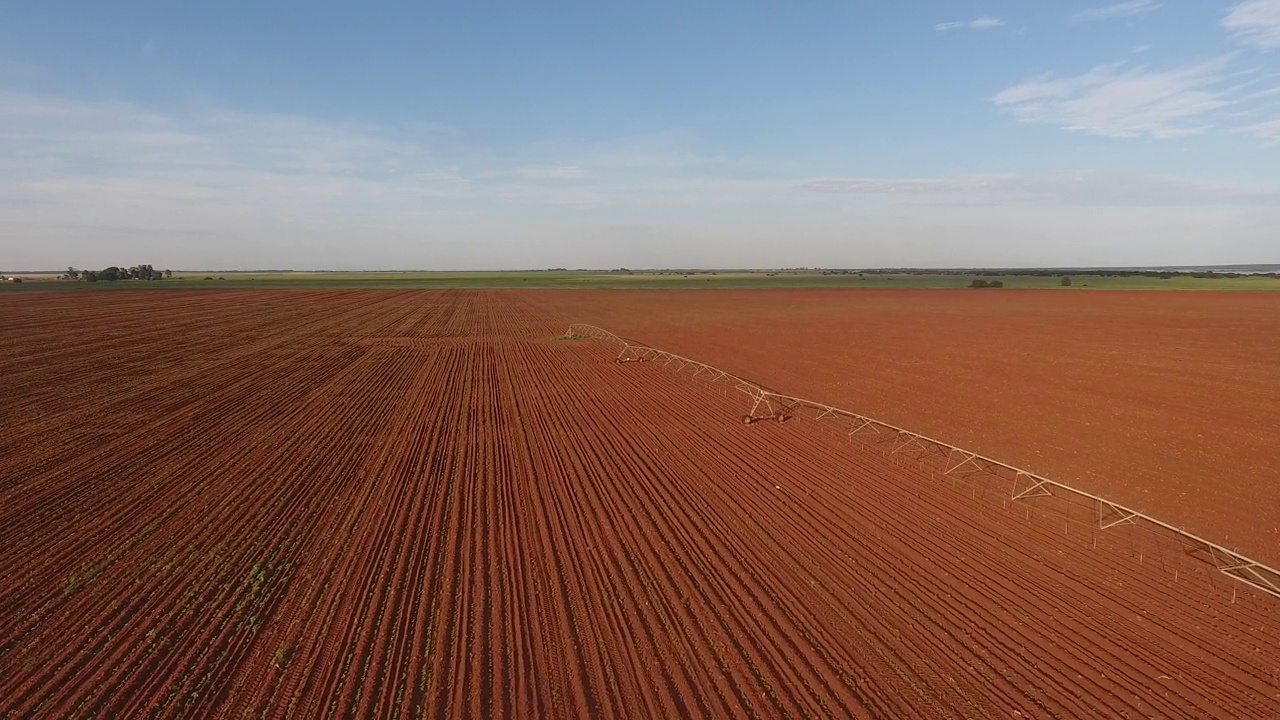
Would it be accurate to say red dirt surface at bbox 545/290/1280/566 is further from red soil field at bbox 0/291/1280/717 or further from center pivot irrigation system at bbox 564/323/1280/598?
red soil field at bbox 0/291/1280/717

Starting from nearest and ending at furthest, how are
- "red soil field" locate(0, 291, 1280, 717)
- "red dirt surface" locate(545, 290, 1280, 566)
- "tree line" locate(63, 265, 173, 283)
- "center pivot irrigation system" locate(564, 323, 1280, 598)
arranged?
1. "red soil field" locate(0, 291, 1280, 717)
2. "center pivot irrigation system" locate(564, 323, 1280, 598)
3. "red dirt surface" locate(545, 290, 1280, 566)
4. "tree line" locate(63, 265, 173, 283)

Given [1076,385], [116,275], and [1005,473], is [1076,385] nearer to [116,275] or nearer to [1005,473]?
[1005,473]

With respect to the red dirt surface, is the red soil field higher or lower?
higher

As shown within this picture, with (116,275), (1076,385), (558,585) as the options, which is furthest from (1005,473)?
(116,275)

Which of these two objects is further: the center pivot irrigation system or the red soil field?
the center pivot irrigation system

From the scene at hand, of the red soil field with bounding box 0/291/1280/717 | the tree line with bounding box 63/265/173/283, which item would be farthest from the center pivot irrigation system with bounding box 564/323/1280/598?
the tree line with bounding box 63/265/173/283
